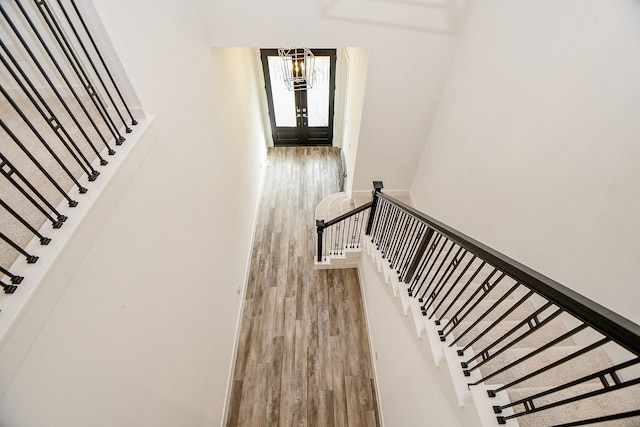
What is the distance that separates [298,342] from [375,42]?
3843 mm

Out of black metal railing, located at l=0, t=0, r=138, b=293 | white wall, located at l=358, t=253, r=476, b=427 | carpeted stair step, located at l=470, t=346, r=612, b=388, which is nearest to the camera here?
black metal railing, located at l=0, t=0, r=138, b=293

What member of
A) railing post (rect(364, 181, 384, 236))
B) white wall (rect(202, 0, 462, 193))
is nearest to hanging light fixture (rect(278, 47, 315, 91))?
white wall (rect(202, 0, 462, 193))

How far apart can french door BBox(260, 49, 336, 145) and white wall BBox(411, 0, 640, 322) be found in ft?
11.3

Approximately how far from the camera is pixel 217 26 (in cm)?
303

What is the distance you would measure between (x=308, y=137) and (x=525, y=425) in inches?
270

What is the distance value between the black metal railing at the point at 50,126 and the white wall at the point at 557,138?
296 centimetres

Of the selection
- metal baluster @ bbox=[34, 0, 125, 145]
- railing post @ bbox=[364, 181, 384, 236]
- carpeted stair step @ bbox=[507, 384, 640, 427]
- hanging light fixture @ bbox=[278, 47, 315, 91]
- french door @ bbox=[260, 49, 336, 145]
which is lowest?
carpeted stair step @ bbox=[507, 384, 640, 427]

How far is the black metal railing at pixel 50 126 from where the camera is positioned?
1.09m

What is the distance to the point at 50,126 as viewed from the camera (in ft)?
3.73

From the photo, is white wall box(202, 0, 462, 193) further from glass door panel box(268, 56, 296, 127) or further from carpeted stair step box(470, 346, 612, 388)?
carpeted stair step box(470, 346, 612, 388)

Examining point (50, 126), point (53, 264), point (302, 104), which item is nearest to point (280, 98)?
point (302, 104)

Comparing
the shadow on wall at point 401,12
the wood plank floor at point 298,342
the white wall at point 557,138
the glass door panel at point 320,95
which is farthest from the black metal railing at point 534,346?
the glass door panel at point 320,95

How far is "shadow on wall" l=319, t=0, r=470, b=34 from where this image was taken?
9.71ft

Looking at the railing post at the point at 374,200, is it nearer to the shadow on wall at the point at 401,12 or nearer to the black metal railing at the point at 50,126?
the shadow on wall at the point at 401,12
